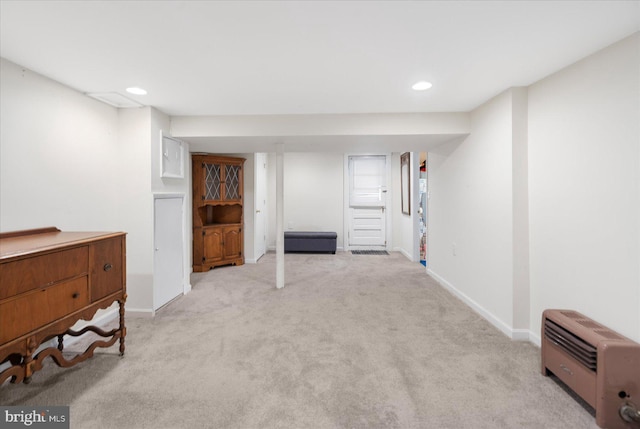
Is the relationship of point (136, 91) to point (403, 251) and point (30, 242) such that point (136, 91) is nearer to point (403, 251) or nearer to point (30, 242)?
point (30, 242)

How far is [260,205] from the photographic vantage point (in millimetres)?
6215

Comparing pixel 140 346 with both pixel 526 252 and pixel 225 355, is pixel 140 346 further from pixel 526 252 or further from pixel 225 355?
pixel 526 252

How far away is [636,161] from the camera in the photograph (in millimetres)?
1743

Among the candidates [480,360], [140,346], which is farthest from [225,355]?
[480,360]

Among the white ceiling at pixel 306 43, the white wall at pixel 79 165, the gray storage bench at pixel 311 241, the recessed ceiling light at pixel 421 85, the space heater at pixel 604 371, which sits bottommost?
the space heater at pixel 604 371

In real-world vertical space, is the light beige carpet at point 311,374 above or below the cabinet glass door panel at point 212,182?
below

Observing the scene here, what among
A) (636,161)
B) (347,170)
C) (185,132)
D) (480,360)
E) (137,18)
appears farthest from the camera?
(347,170)

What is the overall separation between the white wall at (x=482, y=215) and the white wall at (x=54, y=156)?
3.88 meters

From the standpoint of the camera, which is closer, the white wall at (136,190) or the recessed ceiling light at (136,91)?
the recessed ceiling light at (136,91)

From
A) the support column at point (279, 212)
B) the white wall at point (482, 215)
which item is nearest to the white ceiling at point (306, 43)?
the white wall at point (482, 215)

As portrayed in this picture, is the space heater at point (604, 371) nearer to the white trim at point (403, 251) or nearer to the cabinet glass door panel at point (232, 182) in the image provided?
the white trim at point (403, 251)

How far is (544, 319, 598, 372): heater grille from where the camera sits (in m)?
1.67

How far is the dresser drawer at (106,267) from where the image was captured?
2031 millimetres

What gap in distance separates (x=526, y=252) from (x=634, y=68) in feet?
4.86
